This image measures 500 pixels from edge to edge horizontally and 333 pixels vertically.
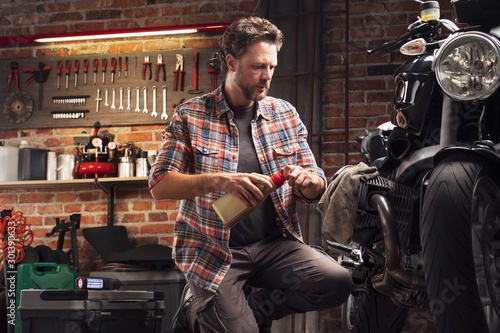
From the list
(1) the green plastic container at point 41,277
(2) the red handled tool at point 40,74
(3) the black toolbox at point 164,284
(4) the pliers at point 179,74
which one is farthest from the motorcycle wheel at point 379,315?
(2) the red handled tool at point 40,74

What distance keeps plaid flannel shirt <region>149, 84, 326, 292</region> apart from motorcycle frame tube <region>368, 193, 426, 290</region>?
19.5 inches

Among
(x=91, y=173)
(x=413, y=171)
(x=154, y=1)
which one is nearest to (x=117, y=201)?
(x=91, y=173)

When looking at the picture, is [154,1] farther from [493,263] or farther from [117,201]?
[493,263]

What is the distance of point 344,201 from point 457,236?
40 centimetres

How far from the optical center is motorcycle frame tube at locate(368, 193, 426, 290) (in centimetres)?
173

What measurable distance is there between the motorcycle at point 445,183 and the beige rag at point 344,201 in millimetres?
24

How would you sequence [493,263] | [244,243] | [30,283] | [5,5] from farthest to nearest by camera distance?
[5,5], [30,283], [244,243], [493,263]

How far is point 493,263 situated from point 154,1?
12.0ft

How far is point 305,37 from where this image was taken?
4.36 meters

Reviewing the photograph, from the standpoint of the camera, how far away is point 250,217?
2273 millimetres

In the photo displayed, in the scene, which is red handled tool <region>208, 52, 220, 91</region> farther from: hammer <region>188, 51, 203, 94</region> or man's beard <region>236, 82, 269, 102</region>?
man's beard <region>236, 82, 269, 102</region>

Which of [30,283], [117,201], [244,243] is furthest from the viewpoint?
[117,201]

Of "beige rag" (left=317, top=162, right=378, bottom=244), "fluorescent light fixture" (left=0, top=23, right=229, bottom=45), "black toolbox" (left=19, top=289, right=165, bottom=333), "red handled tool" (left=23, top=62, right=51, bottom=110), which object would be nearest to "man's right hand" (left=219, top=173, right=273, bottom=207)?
"beige rag" (left=317, top=162, right=378, bottom=244)

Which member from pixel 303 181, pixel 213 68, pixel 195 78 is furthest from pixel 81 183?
pixel 303 181
